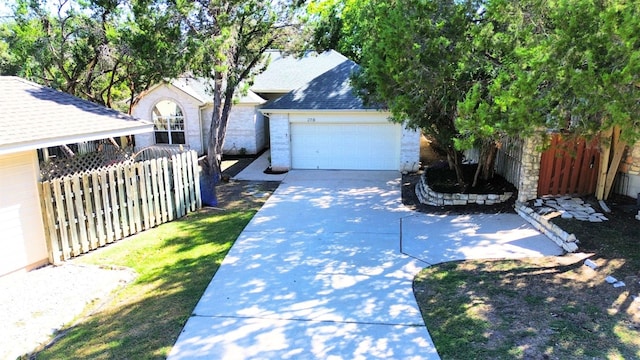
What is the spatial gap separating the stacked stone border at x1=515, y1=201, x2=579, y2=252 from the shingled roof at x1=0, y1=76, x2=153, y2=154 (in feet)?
29.2

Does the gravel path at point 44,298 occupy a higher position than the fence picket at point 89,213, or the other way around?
the fence picket at point 89,213

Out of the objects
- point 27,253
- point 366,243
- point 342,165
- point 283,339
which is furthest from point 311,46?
point 283,339

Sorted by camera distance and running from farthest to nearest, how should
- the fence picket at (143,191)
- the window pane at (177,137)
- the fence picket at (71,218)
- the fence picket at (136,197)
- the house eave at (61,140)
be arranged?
the window pane at (177,137) → the fence picket at (143,191) → the fence picket at (136,197) → the fence picket at (71,218) → the house eave at (61,140)

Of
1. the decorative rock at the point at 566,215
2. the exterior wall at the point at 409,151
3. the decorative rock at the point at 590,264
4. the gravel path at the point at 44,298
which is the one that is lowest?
the gravel path at the point at 44,298

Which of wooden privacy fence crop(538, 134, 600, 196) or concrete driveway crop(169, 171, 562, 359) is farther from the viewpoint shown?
wooden privacy fence crop(538, 134, 600, 196)

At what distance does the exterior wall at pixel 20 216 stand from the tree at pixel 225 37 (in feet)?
16.6

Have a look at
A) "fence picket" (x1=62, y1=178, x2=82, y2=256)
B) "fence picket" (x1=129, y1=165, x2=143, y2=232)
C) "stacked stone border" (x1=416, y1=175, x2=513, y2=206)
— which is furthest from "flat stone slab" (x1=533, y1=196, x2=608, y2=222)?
"fence picket" (x1=62, y1=178, x2=82, y2=256)

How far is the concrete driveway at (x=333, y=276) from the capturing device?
17.7 feet

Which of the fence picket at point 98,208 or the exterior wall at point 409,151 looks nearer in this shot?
the fence picket at point 98,208

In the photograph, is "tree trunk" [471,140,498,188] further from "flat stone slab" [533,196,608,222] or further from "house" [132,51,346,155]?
"house" [132,51,346,155]

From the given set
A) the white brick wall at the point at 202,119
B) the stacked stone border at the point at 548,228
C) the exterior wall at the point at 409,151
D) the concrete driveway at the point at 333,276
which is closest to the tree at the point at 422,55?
the concrete driveway at the point at 333,276

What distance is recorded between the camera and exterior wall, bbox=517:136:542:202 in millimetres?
10055

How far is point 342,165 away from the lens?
16750 millimetres

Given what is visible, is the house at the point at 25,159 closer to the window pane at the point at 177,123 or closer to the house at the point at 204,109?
the house at the point at 204,109
